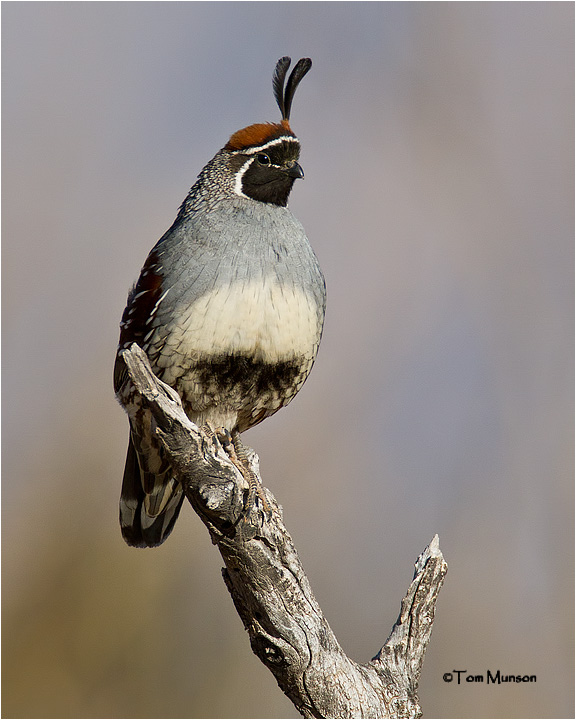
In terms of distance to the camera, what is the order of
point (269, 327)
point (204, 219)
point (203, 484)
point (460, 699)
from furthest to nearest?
point (460, 699), point (204, 219), point (269, 327), point (203, 484)

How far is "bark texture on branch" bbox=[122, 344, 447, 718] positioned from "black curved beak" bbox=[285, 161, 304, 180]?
4.39 ft

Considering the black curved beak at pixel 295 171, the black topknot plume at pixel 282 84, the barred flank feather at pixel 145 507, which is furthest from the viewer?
the black topknot plume at pixel 282 84

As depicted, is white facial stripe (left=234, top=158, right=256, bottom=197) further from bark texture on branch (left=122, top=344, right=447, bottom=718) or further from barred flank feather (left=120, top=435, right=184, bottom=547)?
barred flank feather (left=120, top=435, right=184, bottom=547)

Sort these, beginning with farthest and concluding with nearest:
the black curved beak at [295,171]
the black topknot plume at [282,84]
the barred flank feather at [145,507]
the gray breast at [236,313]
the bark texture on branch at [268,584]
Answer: the black topknot plume at [282,84], the barred flank feather at [145,507], the black curved beak at [295,171], the gray breast at [236,313], the bark texture on branch at [268,584]

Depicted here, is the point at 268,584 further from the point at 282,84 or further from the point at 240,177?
the point at 282,84

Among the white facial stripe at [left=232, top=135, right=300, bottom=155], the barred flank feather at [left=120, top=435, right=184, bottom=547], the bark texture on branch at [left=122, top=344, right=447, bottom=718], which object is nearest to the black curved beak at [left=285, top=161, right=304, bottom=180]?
the white facial stripe at [left=232, top=135, right=300, bottom=155]

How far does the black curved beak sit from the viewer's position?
3.83 meters

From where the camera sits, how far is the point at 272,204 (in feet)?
12.7

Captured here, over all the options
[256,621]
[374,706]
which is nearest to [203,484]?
[256,621]

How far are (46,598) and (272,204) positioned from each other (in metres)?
2.82

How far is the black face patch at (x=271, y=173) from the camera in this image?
3.88m

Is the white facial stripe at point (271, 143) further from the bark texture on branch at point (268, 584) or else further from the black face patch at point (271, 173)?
the bark texture on branch at point (268, 584)

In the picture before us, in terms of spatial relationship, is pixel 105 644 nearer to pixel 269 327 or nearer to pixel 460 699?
pixel 460 699

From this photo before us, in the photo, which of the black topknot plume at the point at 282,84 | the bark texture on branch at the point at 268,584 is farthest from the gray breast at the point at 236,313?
the black topknot plume at the point at 282,84
